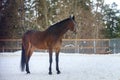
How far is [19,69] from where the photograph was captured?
0.89m

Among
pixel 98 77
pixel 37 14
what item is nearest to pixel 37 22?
pixel 37 14

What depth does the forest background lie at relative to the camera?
739 mm

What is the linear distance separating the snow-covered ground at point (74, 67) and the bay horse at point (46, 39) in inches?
0.8

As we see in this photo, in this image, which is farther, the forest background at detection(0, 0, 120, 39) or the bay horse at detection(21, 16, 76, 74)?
the bay horse at detection(21, 16, 76, 74)

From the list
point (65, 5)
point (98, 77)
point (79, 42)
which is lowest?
point (98, 77)

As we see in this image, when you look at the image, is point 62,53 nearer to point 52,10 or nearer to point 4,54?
point 52,10

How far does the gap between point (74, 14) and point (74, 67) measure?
0.79ft

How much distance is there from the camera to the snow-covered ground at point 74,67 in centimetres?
83

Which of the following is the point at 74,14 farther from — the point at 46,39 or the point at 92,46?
the point at 46,39

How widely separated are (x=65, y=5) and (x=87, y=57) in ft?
0.58

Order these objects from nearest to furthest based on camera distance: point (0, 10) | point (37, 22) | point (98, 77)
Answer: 1. point (0, 10)
2. point (37, 22)
3. point (98, 77)

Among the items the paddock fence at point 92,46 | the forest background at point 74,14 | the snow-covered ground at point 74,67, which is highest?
the forest background at point 74,14

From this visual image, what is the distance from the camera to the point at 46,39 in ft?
3.81

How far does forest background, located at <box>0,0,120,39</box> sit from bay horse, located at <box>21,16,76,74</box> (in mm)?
34
